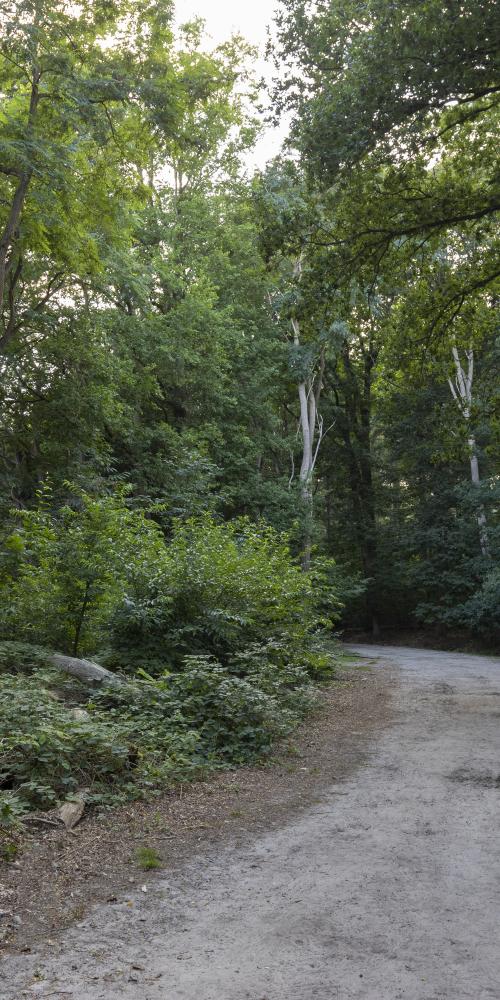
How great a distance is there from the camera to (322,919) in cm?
353

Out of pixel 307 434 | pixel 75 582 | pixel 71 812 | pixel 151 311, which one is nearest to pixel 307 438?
pixel 307 434

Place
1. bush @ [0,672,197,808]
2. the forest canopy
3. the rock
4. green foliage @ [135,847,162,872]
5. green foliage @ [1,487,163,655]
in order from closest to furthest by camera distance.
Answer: green foliage @ [135,847,162,872] → the rock → bush @ [0,672,197,808] → the forest canopy → green foliage @ [1,487,163,655]

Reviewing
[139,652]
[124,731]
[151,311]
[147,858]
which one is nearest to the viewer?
[147,858]

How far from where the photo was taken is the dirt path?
9.60 ft

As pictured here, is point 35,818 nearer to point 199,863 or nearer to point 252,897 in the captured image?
point 199,863

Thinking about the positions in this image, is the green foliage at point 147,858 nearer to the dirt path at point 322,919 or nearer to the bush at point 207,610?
the dirt path at point 322,919

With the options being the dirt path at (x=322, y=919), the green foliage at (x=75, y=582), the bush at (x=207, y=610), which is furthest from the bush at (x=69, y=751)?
the green foliage at (x=75, y=582)

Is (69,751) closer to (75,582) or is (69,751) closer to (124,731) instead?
(124,731)

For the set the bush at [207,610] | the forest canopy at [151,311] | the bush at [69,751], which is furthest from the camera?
the bush at [207,610]

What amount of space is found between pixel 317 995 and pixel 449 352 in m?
11.9

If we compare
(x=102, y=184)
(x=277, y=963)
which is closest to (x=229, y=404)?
(x=102, y=184)

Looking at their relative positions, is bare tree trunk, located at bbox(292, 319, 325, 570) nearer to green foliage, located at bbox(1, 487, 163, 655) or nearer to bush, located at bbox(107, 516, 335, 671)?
bush, located at bbox(107, 516, 335, 671)

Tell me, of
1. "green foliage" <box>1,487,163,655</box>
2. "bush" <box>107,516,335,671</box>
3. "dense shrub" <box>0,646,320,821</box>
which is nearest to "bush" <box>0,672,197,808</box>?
"dense shrub" <box>0,646,320,821</box>

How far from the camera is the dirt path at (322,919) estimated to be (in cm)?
293
